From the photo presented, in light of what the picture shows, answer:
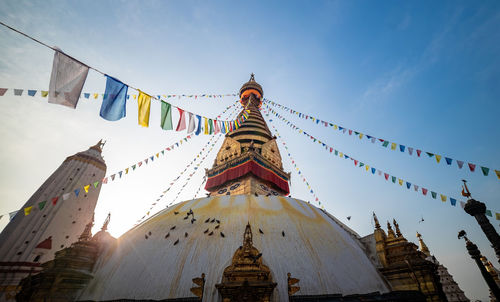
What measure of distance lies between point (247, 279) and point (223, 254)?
1412mm

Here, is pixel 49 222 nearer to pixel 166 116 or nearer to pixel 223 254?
pixel 166 116

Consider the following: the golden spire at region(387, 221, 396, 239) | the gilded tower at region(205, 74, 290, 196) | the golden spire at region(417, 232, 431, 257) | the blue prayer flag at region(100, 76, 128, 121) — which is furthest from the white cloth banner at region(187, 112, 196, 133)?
the golden spire at region(417, 232, 431, 257)

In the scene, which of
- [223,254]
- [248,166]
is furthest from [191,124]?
[248,166]

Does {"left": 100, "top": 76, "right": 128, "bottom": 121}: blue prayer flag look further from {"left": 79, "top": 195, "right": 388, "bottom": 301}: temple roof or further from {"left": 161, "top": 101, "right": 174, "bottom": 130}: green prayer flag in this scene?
{"left": 79, "top": 195, "right": 388, "bottom": 301}: temple roof

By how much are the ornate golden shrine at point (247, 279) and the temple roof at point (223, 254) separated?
1.70 ft

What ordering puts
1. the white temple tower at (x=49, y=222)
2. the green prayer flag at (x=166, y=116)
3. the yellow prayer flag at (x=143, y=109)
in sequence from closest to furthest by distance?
the yellow prayer flag at (x=143, y=109)
the green prayer flag at (x=166, y=116)
the white temple tower at (x=49, y=222)

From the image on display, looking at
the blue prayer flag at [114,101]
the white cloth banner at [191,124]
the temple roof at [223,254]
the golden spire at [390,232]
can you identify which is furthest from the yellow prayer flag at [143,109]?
the golden spire at [390,232]

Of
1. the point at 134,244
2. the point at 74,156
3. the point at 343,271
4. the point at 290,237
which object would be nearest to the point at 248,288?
the point at 290,237

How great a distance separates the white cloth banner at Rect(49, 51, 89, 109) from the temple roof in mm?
5074

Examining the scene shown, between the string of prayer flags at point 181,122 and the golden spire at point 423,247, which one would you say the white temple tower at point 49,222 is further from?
the golden spire at point 423,247

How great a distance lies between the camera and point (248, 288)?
17.3 ft

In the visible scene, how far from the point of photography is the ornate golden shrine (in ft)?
17.3

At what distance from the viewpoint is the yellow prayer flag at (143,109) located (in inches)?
245

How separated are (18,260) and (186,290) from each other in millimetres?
13724
